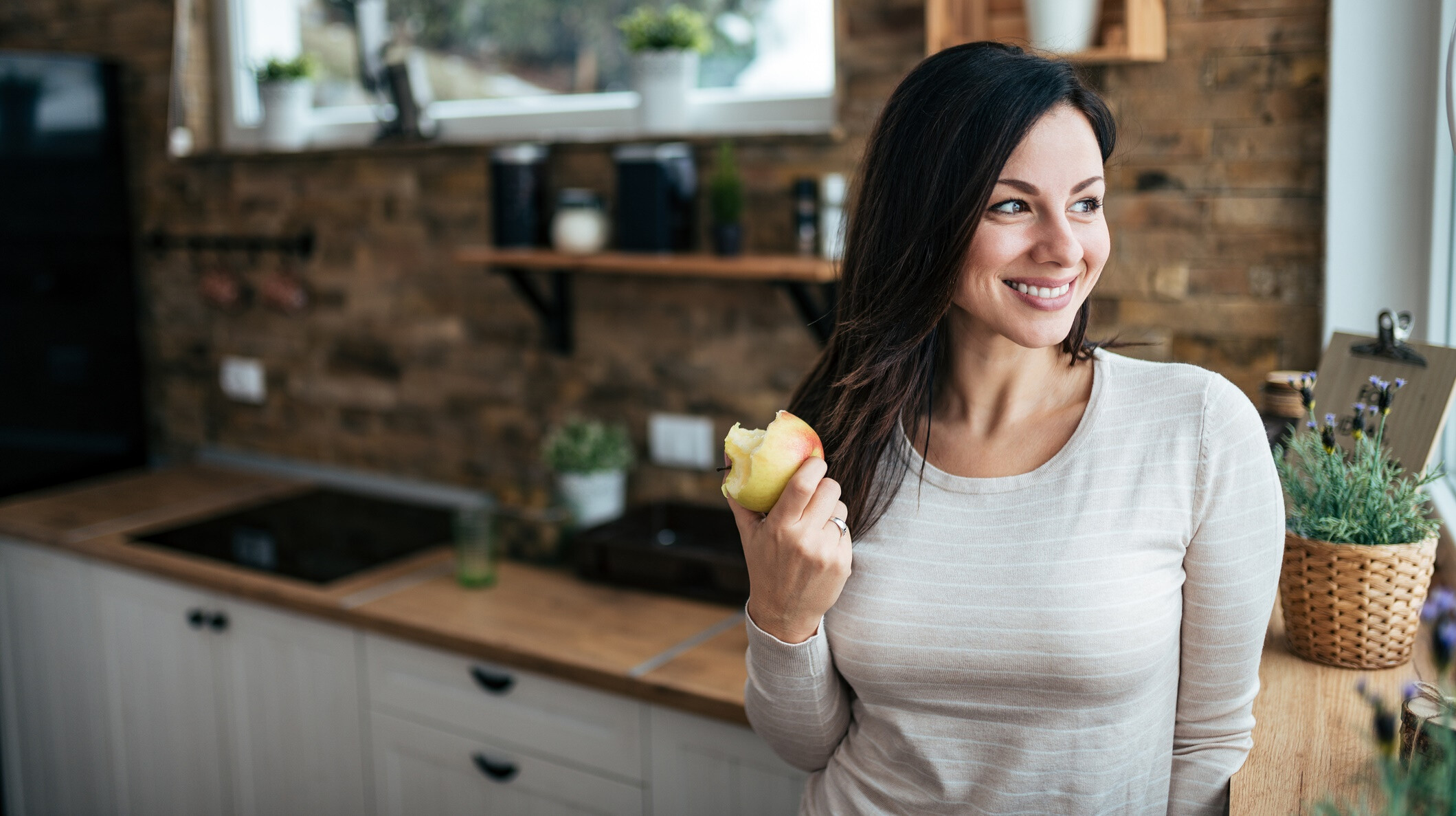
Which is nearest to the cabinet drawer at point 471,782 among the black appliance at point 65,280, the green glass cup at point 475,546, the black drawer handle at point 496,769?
the black drawer handle at point 496,769

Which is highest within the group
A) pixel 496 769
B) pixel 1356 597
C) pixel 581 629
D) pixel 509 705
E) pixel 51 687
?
pixel 1356 597

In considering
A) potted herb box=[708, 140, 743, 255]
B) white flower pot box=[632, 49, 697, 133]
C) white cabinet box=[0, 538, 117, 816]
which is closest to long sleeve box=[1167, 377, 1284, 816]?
potted herb box=[708, 140, 743, 255]

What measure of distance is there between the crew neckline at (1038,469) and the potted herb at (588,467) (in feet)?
4.02

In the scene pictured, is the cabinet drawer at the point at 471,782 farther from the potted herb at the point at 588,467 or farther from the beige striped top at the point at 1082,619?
the beige striped top at the point at 1082,619

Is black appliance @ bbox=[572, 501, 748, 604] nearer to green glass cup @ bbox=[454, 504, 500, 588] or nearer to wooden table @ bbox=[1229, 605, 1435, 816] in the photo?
green glass cup @ bbox=[454, 504, 500, 588]

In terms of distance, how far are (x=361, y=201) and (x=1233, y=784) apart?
2321mm

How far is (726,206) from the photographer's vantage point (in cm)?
216

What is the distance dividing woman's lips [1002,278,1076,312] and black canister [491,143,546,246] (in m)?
1.46

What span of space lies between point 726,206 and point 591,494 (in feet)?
2.12

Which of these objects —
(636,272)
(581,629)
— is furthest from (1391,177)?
(581,629)

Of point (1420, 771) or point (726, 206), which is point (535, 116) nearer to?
point (726, 206)

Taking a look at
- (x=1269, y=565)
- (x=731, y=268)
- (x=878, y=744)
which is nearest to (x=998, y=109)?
(x=1269, y=565)

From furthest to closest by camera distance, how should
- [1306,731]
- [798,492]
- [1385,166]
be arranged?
[1385,166] < [1306,731] < [798,492]

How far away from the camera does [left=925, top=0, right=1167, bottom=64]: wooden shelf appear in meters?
1.70
